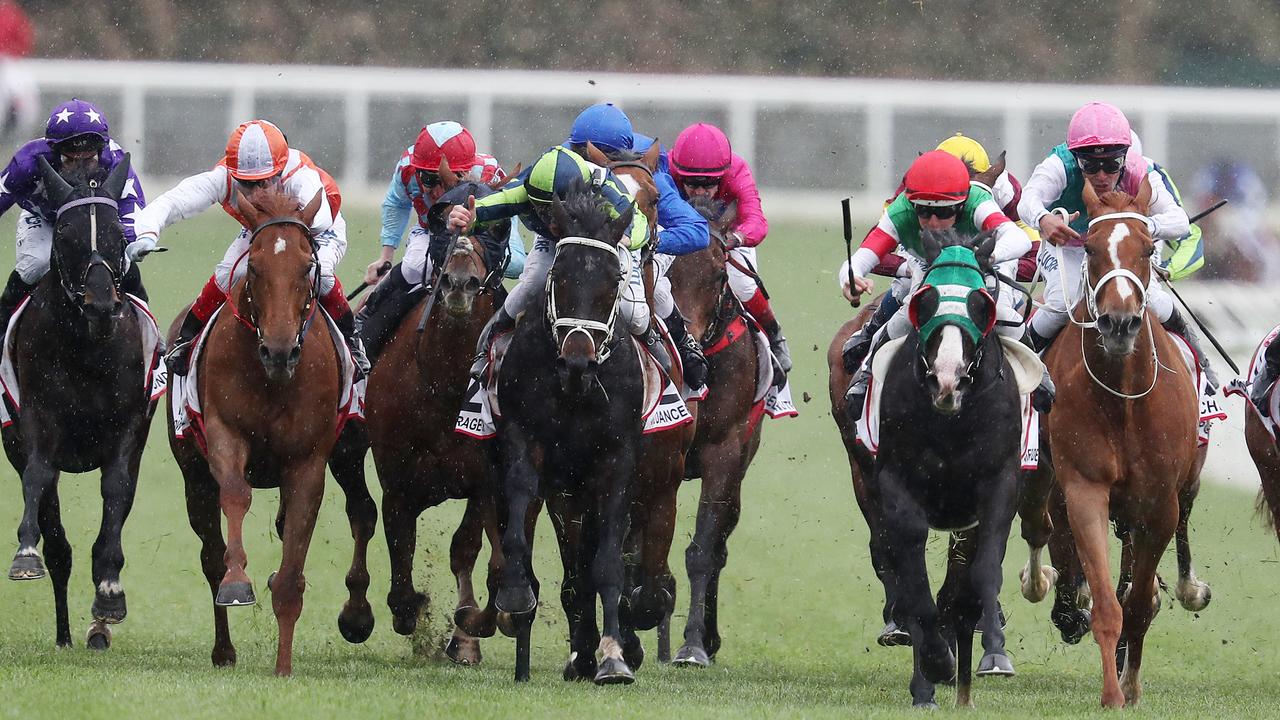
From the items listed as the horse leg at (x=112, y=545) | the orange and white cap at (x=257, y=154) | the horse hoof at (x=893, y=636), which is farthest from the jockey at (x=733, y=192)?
the horse leg at (x=112, y=545)

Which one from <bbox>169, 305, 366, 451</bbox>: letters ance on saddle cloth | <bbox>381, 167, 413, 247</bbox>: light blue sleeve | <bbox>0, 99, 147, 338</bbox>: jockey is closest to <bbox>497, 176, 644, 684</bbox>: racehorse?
<bbox>169, 305, 366, 451</bbox>: letters ance on saddle cloth

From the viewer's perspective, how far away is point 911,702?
8125 mm

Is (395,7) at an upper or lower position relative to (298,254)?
upper

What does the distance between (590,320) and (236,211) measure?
168cm

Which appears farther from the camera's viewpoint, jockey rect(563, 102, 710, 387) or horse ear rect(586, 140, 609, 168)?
jockey rect(563, 102, 710, 387)

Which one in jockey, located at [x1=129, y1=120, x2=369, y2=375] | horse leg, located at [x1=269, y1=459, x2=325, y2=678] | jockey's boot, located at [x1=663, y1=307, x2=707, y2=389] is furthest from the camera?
jockey's boot, located at [x1=663, y1=307, x2=707, y2=389]

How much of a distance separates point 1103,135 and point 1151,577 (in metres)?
1.90

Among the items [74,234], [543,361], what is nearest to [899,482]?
[543,361]

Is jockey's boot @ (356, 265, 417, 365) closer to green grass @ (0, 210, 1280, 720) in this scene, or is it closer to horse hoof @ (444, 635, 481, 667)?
horse hoof @ (444, 635, 481, 667)

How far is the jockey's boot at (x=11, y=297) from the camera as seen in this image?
975 centimetres

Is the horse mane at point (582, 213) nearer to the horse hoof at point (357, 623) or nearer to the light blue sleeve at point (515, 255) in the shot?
the light blue sleeve at point (515, 255)

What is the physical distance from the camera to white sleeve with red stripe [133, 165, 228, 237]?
8.66m

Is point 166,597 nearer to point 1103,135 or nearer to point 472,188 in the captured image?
point 472,188

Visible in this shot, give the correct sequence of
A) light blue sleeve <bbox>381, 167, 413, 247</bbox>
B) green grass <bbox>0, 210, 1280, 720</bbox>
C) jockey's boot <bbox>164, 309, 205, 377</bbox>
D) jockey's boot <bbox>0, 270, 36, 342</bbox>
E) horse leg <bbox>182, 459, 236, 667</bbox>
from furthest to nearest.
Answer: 1. light blue sleeve <bbox>381, 167, 413, 247</bbox>
2. jockey's boot <bbox>0, 270, 36, 342</bbox>
3. horse leg <bbox>182, 459, 236, 667</bbox>
4. jockey's boot <bbox>164, 309, 205, 377</bbox>
5. green grass <bbox>0, 210, 1280, 720</bbox>
